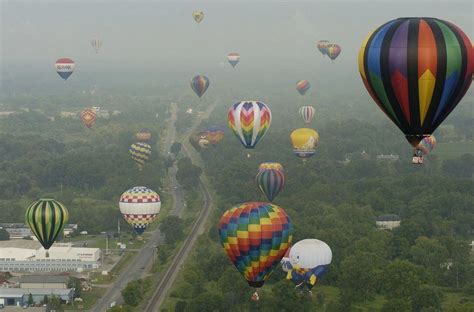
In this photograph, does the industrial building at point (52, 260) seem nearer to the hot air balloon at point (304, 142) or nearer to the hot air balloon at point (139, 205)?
the hot air balloon at point (139, 205)

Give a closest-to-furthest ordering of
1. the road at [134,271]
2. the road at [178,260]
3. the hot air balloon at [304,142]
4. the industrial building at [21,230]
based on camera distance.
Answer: the road at [178,260] → the road at [134,271] → the industrial building at [21,230] → the hot air balloon at [304,142]

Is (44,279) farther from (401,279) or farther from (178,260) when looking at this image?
(401,279)

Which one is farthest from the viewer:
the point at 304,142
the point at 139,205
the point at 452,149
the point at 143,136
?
the point at 143,136

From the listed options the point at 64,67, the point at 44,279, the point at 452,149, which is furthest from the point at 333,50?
the point at 44,279

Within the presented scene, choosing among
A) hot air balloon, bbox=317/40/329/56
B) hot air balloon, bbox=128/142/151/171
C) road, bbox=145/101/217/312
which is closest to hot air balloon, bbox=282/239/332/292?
road, bbox=145/101/217/312

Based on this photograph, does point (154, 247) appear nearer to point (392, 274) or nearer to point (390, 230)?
point (390, 230)

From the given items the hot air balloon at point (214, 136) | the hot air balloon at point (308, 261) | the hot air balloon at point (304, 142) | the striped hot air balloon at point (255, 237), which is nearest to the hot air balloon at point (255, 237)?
the striped hot air balloon at point (255, 237)

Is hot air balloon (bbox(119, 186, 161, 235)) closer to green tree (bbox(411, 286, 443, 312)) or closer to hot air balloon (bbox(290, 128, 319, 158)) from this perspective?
green tree (bbox(411, 286, 443, 312))
